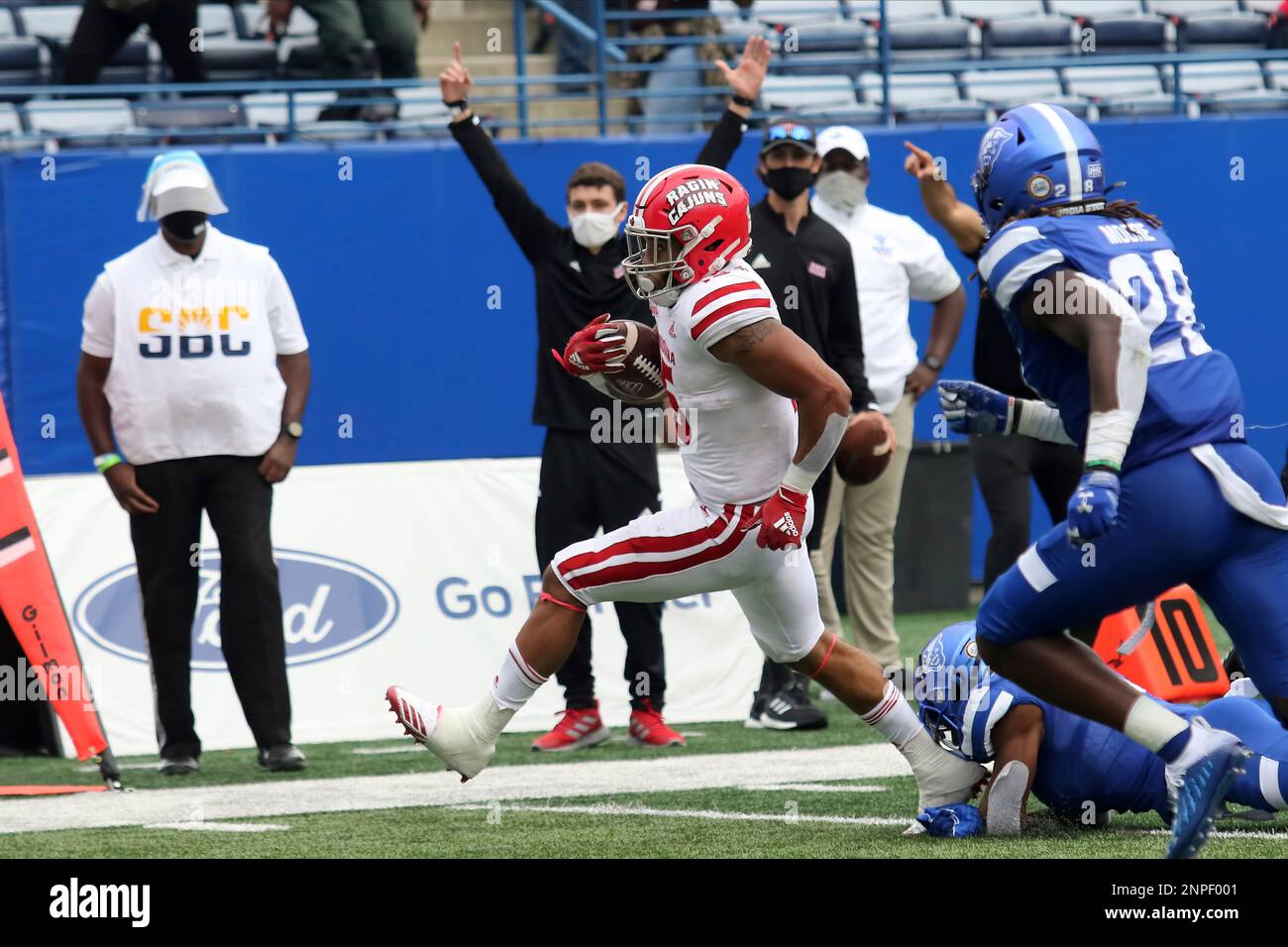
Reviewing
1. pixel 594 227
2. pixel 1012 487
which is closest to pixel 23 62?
pixel 594 227

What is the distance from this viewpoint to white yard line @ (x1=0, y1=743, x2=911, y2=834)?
5.62m

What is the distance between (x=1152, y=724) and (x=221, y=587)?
369 cm

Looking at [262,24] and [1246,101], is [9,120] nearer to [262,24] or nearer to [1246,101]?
[262,24]

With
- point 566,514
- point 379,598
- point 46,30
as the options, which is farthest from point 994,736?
point 46,30

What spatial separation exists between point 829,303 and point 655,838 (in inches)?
117

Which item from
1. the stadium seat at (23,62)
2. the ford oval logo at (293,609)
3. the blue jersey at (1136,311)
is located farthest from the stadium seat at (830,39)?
the blue jersey at (1136,311)

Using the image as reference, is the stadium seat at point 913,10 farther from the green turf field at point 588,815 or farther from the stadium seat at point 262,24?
the green turf field at point 588,815

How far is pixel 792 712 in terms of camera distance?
7.24 metres

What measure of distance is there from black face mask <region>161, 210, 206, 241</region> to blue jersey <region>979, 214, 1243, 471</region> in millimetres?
3353

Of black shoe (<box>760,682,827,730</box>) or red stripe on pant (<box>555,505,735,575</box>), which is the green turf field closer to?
black shoe (<box>760,682,827,730</box>)

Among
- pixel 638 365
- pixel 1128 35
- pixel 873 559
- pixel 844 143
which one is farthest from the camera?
pixel 1128 35

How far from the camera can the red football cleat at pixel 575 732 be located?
23.2 ft
